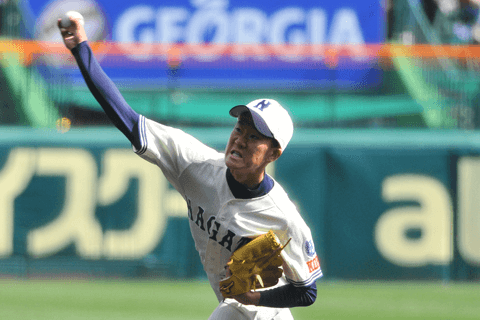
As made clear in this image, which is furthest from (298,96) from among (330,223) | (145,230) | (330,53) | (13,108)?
(13,108)

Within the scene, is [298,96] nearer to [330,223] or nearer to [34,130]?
[330,223]

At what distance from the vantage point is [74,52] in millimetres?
3322

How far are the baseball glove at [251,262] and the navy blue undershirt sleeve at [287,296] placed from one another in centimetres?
9

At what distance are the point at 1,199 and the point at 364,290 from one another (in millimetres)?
4874

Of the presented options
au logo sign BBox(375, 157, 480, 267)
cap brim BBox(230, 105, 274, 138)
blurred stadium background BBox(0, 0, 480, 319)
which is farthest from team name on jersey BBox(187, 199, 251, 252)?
au logo sign BBox(375, 157, 480, 267)

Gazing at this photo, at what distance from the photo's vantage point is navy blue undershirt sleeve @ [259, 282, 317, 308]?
11.5 ft

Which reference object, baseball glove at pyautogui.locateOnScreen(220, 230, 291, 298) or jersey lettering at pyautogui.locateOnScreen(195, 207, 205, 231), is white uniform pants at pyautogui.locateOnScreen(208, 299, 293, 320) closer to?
baseball glove at pyautogui.locateOnScreen(220, 230, 291, 298)

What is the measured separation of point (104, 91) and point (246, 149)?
721 millimetres

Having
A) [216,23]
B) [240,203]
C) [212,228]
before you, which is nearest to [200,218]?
[212,228]

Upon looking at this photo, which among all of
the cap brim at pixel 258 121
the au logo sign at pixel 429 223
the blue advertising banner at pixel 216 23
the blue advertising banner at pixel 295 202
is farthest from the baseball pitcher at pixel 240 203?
the blue advertising banner at pixel 216 23

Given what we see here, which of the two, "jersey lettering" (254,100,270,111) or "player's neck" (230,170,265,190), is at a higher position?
"jersey lettering" (254,100,270,111)

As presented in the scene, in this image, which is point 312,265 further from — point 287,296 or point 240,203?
point 240,203

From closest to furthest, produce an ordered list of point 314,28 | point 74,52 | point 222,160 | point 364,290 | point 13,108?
point 74,52, point 222,160, point 364,290, point 13,108, point 314,28

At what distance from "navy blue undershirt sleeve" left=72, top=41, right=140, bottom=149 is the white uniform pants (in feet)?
3.09
